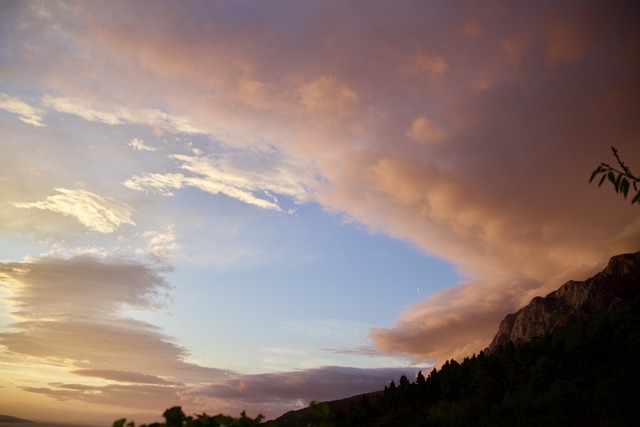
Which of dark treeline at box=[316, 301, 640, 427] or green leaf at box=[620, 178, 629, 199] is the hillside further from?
green leaf at box=[620, 178, 629, 199]

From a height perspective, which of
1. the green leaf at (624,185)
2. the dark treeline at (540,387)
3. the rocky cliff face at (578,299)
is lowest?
the dark treeline at (540,387)

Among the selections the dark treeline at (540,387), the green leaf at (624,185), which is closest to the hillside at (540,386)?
the dark treeline at (540,387)

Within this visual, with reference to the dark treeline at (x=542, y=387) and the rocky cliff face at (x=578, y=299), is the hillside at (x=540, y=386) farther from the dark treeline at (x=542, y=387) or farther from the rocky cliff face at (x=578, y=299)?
the rocky cliff face at (x=578, y=299)

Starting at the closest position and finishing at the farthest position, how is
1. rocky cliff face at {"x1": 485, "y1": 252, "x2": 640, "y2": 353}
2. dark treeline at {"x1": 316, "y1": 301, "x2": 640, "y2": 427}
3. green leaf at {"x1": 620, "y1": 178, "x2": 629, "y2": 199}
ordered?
green leaf at {"x1": 620, "y1": 178, "x2": 629, "y2": 199} → dark treeline at {"x1": 316, "y1": 301, "x2": 640, "y2": 427} → rocky cliff face at {"x1": 485, "y1": 252, "x2": 640, "y2": 353}

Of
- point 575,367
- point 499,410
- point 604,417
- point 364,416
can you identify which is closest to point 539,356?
point 575,367

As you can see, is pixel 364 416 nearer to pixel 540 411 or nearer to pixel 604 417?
pixel 540 411

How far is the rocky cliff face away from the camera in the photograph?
156 meters

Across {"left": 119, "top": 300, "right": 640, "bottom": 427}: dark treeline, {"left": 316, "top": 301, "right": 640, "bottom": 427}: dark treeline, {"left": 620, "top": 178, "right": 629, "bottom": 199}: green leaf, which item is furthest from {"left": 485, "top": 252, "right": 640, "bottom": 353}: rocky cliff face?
{"left": 620, "top": 178, "right": 629, "bottom": 199}: green leaf

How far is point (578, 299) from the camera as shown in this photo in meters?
163

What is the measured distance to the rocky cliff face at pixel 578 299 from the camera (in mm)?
156250

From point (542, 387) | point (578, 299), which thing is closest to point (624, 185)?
point (542, 387)

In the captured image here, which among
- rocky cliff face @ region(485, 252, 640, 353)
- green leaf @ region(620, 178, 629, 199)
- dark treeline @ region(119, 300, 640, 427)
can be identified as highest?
rocky cliff face @ region(485, 252, 640, 353)

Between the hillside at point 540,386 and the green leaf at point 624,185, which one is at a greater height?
the green leaf at point 624,185

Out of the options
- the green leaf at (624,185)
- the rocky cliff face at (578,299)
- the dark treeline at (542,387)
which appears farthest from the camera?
the rocky cliff face at (578,299)
